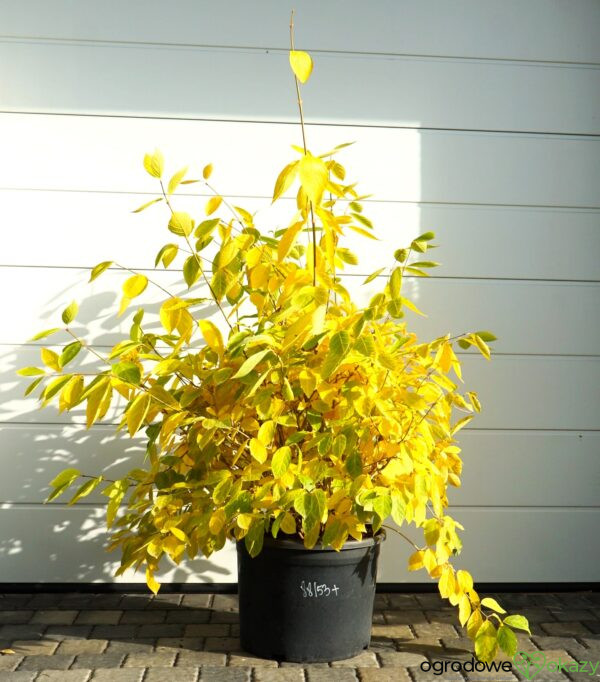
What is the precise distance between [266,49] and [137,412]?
1671 mm

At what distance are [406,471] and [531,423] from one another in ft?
3.88

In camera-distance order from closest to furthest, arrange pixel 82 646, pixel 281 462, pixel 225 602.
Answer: pixel 281 462 < pixel 82 646 < pixel 225 602

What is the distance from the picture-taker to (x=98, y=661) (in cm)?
257

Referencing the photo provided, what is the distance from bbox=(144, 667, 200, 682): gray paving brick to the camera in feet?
8.03

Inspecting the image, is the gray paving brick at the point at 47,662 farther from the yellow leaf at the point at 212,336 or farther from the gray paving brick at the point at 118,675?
the yellow leaf at the point at 212,336

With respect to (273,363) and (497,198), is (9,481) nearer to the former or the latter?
(273,363)

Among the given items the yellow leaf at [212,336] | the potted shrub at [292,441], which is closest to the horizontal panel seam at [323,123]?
the potted shrub at [292,441]

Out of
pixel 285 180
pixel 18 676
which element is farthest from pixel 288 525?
pixel 285 180

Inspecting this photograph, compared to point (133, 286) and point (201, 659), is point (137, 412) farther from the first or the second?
point (201, 659)

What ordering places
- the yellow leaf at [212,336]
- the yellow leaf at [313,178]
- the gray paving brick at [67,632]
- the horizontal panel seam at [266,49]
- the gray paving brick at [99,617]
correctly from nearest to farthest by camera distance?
the yellow leaf at [313,178] → the yellow leaf at [212,336] → the gray paving brick at [67,632] → the gray paving brick at [99,617] → the horizontal panel seam at [266,49]

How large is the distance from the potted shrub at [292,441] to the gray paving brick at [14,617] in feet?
1.83

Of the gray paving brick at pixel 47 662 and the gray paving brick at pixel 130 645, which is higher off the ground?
the gray paving brick at pixel 47 662

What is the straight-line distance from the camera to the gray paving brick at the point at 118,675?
8.00 ft

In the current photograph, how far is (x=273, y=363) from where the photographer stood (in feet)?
7.40
